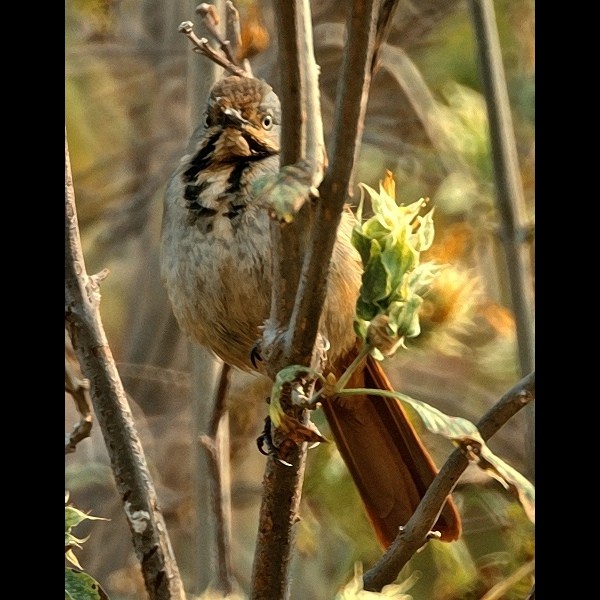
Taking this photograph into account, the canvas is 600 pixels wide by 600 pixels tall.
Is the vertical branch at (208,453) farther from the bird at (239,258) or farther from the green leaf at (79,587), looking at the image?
the green leaf at (79,587)

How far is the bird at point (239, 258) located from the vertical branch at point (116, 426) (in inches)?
8.9

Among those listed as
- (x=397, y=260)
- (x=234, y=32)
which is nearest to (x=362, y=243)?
(x=397, y=260)

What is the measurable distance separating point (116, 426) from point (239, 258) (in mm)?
301

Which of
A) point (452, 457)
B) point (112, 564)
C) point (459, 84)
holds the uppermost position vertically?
point (459, 84)

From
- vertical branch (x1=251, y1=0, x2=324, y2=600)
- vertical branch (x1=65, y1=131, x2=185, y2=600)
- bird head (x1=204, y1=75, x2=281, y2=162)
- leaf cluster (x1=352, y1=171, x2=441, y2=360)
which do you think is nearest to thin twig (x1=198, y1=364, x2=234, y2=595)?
vertical branch (x1=65, y1=131, x2=185, y2=600)

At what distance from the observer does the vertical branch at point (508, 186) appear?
4.11 ft

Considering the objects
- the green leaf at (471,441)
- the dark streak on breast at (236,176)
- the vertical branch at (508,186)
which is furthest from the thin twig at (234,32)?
the green leaf at (471,441)

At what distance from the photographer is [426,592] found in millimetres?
1386

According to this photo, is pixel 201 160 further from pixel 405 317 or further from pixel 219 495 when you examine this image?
pixel 405 317

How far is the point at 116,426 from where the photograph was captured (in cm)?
123
